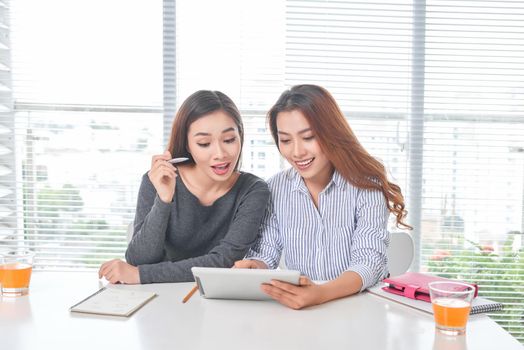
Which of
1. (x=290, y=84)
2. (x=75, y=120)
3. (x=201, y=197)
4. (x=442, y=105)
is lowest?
(x=201, y=197)

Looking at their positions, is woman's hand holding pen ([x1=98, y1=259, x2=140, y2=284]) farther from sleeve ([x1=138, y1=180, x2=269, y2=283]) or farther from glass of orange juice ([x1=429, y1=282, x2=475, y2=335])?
glass of orange juice ([x1=429, y1=282, x2=475, y2=335])

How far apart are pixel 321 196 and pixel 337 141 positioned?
0.22 meters

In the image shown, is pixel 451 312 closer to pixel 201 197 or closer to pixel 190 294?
pixel 190 294

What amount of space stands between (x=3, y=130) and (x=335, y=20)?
194 centimetres

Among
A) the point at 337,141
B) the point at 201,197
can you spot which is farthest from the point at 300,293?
the point at 201,197

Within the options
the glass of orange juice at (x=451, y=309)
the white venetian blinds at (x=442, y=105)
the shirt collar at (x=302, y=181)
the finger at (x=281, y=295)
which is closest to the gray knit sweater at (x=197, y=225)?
the shirt collar at (x=302, y=181)

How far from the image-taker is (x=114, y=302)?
4.86ft

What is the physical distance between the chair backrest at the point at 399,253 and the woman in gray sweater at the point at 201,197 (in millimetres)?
608

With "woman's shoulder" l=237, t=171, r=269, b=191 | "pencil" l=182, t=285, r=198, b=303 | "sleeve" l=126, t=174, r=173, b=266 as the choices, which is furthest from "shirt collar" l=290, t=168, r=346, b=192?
"pencil" l=182, t=285, r=198, b=303

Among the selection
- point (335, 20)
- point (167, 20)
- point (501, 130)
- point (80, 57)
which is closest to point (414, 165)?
point (501, 130)

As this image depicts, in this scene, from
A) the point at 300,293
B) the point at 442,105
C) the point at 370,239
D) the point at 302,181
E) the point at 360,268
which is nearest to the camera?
the point at 300,293

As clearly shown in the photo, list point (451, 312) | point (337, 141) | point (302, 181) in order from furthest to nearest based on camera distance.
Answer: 1. point (302, 181)
2. point (337, 141)
3. point (451, 312)

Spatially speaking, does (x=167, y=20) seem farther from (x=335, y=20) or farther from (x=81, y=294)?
(x=81, y=294)

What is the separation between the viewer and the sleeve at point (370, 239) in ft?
5.53
